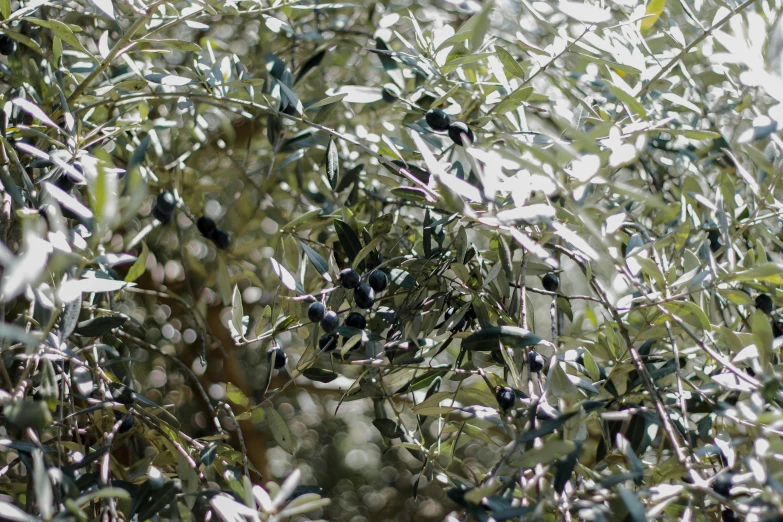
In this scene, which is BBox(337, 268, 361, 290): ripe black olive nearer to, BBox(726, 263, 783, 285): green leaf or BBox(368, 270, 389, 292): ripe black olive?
BBox(368, 270, 389, 292): ripe black olive

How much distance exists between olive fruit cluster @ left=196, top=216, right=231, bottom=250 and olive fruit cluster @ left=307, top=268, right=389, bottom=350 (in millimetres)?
433

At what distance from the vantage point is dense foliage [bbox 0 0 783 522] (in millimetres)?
672

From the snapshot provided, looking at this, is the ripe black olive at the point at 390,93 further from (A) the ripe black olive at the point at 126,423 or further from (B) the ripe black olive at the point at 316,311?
(A) the ripe black olive at the point at 126,423

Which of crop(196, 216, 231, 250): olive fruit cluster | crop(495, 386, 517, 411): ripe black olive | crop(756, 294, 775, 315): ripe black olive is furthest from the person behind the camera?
crop(196, 216, 231, 250): olive fruit cluster

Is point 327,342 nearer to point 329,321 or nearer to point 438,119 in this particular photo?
point 329,321

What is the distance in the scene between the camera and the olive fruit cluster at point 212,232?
1.25 metres

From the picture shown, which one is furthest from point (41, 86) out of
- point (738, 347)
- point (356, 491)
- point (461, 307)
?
point (356, 491)

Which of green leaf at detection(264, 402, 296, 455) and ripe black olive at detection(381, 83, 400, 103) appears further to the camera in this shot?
ripe black olive at detection(381, 83, 400, 103)

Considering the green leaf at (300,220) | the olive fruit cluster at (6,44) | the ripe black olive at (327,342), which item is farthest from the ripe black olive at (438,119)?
the olive fruit cluster at (6,44)

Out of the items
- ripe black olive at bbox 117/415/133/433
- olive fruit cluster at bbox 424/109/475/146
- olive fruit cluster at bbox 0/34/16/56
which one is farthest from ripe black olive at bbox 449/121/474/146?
olive fruit cluster at bbox 0/34/16/56

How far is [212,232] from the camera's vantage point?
1268mm

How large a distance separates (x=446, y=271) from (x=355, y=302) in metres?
0.14

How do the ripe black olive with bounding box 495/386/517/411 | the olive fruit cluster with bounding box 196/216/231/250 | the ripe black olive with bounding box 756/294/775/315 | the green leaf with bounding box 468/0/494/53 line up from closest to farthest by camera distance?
the green leaf with bounding box 468/0/494/53 < the ripe black olive with bounding box 495/386/517/411 < the ripe black olive with bounding box 756/294/775/315 < the olive fruit cluster with bounding box 196/216/231/250

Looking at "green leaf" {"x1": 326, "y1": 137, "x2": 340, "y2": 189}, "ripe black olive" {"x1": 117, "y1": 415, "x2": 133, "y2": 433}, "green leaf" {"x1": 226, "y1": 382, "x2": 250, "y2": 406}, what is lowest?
"ripe black olive" {"x1": 117, "y1": 415, "x2": 133, "y2": 433}
